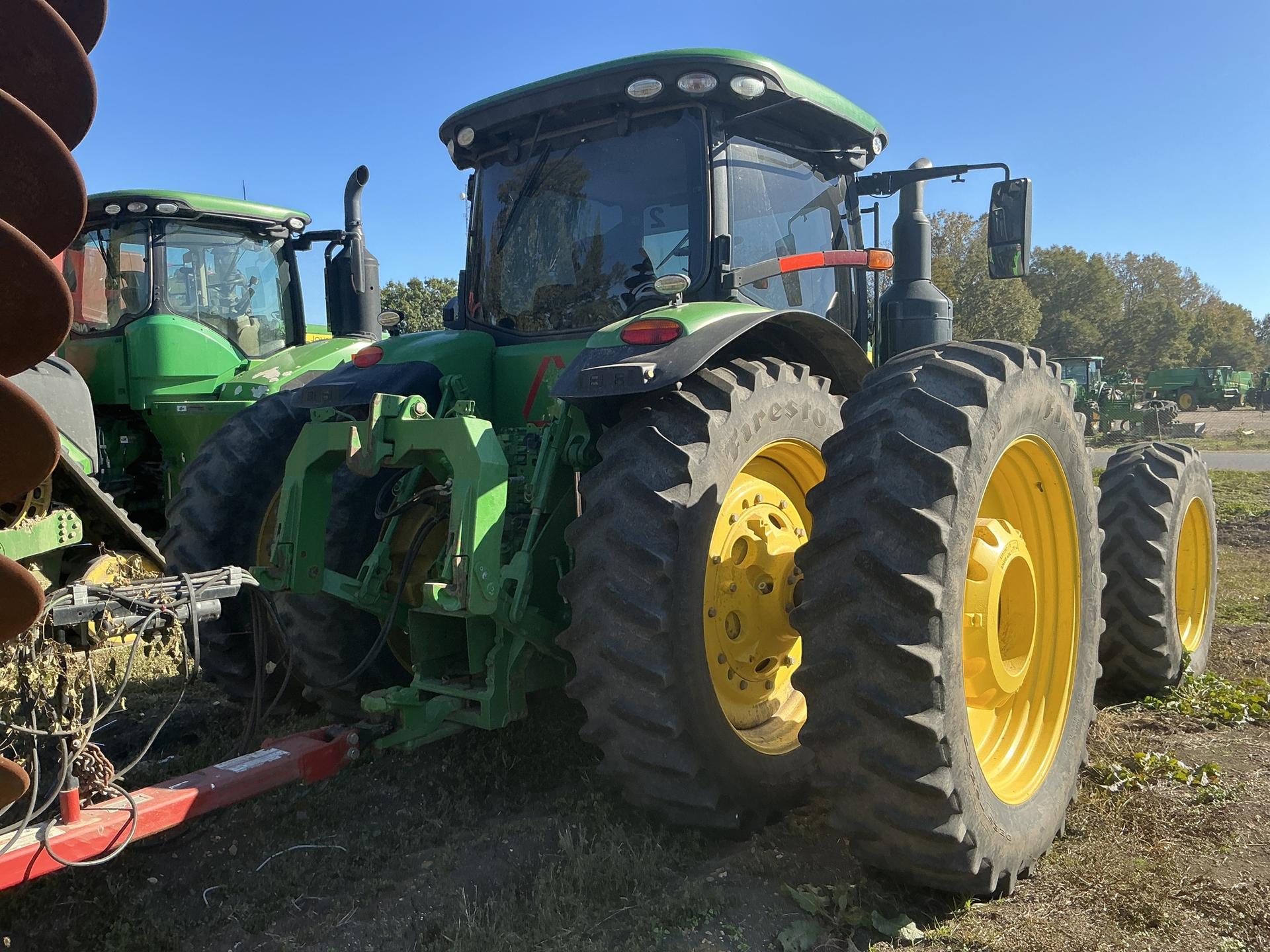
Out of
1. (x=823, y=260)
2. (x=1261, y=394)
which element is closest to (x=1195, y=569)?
(x=823, y=260)

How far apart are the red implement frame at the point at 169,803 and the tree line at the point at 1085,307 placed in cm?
1705

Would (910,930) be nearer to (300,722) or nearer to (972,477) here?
(972,477)

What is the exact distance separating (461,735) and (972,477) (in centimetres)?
242

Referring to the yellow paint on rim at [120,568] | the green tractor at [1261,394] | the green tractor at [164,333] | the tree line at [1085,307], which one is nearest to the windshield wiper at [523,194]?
the yellow paint on rim at [120,568]

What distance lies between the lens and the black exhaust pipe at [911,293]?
14.9 ft

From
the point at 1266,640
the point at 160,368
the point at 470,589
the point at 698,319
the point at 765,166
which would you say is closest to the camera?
the point at 470,589

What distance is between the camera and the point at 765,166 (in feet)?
12.8

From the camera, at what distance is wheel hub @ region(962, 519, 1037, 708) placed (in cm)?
296

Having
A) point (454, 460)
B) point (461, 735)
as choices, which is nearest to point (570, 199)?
point (454, 460)

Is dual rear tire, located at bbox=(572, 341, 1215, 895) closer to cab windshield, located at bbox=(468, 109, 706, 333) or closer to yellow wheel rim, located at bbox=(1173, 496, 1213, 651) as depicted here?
cab windshield, located at bbox=(468, 109, 706, 333)

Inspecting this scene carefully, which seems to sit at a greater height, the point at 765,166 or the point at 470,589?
the point at 765,166

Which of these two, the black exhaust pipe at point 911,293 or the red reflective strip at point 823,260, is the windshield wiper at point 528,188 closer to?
the red reflective strip at point 823,260

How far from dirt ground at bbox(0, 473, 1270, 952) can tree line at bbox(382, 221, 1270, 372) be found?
16.7 metres

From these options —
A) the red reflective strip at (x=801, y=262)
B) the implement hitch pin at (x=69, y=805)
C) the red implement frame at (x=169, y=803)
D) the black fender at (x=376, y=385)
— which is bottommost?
the red implement frame at (x=169, y=803)
